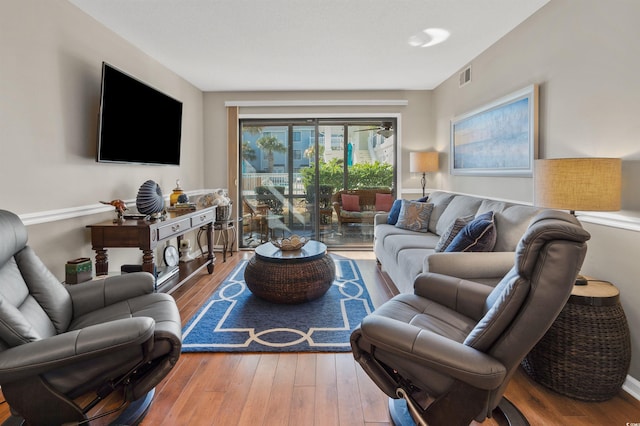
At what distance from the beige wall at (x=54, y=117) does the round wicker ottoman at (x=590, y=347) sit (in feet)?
10.8

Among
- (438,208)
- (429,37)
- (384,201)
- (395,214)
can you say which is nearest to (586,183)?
(429,37)

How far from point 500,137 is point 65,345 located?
3.59 meters

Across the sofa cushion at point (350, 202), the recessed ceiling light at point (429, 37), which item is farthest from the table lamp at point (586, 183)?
the sofa cushion at point (350, 202)

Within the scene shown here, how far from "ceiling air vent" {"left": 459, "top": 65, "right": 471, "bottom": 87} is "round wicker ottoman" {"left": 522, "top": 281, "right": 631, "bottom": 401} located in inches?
116

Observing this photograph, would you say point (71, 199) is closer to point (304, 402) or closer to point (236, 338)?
point (236, 338)

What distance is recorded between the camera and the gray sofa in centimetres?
235

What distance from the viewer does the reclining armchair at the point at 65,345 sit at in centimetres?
135

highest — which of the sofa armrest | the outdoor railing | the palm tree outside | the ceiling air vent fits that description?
the ceiling air vent

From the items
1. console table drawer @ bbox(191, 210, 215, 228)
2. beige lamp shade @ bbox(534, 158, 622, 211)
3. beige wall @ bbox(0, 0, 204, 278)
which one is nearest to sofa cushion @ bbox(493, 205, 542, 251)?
beige lamp shade @ bbox(534, 158, 622, 211)

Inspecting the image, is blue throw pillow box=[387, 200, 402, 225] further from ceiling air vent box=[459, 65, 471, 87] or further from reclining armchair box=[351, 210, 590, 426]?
reclining armchair box=[351, 210, 590, 426]

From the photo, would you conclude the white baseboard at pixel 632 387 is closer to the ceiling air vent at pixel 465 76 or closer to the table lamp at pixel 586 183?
the table lamp at pixel 586 183

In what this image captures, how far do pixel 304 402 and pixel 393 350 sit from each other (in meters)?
0.75

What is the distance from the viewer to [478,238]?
2.56 metres

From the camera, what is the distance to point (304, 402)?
6.15 ft
